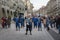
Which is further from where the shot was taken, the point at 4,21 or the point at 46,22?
the point at 4,21

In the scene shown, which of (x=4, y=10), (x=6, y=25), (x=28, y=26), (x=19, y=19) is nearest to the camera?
(x=28, y=26)

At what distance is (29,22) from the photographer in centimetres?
2233

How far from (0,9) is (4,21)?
17899mm

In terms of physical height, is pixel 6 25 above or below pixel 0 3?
below

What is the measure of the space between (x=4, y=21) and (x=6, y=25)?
0.66m

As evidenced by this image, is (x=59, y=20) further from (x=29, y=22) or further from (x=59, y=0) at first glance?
(x=59, y=0)

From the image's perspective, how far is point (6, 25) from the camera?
35219 millimetres

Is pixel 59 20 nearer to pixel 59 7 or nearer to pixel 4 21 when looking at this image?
pixel 4 21

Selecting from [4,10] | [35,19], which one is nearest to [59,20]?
[35,19]

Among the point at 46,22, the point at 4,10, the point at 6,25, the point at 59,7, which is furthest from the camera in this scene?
the point at 59,7

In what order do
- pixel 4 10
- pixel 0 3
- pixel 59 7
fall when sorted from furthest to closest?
1. pixel 59 7
2. pixel 4 10
3. pixel 0 3

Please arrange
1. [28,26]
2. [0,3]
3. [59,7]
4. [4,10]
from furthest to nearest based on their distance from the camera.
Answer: [59,7], [4,10], [0,3], [28,26]

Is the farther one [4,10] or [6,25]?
[4,10]

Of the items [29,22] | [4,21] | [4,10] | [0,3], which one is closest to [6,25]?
[4,21]
